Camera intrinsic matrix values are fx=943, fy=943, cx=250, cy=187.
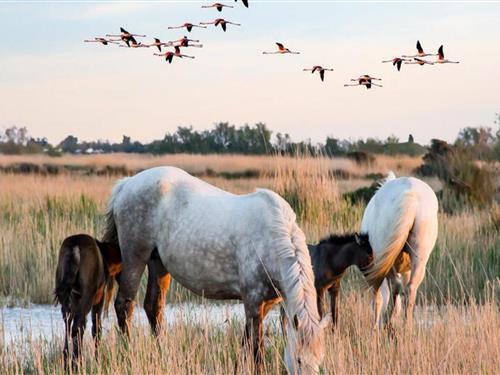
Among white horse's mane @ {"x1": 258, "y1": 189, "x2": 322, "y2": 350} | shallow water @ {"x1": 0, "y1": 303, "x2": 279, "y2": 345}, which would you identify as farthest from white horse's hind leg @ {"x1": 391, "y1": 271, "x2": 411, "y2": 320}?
white horse's mane @ {"x1": 258, "y1": 189, "x2": 322, "y2": 350}

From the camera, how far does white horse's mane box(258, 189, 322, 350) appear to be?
5.86m

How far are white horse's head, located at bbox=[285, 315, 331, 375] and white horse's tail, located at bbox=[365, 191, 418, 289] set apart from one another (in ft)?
8.25

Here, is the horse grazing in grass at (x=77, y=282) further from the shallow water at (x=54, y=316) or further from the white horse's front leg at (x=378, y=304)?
the white horse's front leg at (x=378, y=304)

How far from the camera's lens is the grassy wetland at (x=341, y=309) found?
657 centimetres

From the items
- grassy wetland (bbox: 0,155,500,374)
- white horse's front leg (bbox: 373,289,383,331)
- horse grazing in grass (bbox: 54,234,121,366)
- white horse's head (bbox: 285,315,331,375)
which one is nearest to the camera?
white horse's head (bbox: 285,315,331,375)

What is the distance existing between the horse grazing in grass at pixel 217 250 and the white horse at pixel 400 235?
1.68 metres

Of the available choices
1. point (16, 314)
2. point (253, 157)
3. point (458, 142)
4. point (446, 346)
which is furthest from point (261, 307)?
point (253, 157)

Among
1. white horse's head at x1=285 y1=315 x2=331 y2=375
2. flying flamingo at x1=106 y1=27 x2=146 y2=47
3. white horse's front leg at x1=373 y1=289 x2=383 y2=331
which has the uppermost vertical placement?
flying flamingo at x1=106 y1=27 x2=146 y2=47

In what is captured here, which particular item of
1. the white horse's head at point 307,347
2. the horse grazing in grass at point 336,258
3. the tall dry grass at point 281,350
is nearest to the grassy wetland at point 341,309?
the tall dry grass at point 281,350

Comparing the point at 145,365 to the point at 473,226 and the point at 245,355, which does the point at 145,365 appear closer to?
the point at 245,355

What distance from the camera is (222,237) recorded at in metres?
7.00

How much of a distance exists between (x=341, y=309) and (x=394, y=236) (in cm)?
106

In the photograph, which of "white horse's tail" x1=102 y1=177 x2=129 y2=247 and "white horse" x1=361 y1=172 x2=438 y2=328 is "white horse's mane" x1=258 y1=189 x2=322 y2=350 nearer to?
"white horse" x1=361 y1=172 x2=438 y2=328

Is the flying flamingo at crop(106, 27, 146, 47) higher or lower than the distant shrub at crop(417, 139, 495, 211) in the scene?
higher
